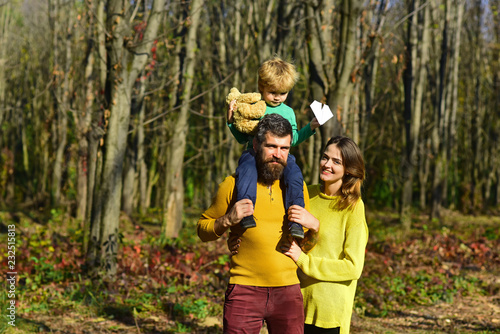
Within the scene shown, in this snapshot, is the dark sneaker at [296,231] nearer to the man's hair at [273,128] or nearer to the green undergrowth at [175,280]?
the man's hair at [273,128]

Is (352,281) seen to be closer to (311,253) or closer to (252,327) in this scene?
(311,253)

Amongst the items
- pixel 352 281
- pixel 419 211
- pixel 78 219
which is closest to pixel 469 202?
pixel 419 211

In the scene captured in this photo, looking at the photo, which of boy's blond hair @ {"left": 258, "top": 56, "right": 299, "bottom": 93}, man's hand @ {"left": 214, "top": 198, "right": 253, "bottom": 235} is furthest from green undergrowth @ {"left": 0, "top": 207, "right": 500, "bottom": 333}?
boy's blond hair @ {"left": 258, "top": 56, "right": 299, "bottom": 93}

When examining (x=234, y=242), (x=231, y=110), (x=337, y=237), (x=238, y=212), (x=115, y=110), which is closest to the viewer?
(x=238, y=212)

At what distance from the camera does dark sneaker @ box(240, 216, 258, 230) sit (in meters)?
2.71

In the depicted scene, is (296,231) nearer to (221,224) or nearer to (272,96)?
(221,224)

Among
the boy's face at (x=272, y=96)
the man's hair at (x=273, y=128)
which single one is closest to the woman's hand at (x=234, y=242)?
the man's hair at (x=273, y=128)

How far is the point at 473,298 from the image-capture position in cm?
844

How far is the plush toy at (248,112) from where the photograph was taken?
10.2ft

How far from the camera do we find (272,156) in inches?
112

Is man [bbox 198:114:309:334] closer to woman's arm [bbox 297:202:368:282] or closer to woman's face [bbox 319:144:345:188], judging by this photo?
woman's arm [bbox 297:202:368:282]

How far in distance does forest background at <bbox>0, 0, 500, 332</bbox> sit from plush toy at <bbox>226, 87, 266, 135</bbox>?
3174 millimetres

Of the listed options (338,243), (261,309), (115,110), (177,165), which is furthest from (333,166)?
(177,165)

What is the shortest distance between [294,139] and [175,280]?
4.91 metres
